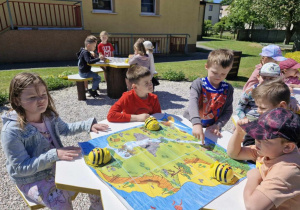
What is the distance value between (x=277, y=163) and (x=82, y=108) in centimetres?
471

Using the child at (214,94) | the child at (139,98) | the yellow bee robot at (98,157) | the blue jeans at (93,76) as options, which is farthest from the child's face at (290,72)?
the blue jeans at (93,76)

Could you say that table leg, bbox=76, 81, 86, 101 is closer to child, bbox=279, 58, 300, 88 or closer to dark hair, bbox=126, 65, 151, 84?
dark hair, bbox=126, 65, 151, 84

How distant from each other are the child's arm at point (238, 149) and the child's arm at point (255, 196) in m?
0.27

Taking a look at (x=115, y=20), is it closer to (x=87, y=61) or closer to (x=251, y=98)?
(x=87, y=61)

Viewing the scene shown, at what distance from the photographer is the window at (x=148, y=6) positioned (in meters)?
13.0

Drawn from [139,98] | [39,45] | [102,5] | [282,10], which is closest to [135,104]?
[139,98]

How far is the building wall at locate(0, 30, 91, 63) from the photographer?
9.21 metres

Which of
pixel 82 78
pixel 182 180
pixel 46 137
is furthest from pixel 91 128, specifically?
pixel 82 78

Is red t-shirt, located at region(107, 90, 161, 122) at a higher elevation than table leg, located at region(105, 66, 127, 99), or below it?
higher

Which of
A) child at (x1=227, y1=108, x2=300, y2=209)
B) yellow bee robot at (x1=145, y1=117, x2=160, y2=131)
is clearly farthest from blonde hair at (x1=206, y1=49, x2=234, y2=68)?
child at (x1=227, y1=108, x2=300, y2=209)

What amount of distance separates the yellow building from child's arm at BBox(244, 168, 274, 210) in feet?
35.1

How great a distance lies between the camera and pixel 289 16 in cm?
1553

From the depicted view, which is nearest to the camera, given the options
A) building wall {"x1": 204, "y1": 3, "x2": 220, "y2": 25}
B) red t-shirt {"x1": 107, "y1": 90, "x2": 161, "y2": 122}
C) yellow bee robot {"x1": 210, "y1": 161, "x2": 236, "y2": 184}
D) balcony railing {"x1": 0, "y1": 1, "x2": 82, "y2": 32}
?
yellow bee robot {"x1": 210, "y1": 161, "x2": 236, "y2": 184}

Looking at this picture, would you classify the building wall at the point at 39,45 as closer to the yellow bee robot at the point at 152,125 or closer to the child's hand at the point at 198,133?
the yellow bee robot at the point at 152,125
